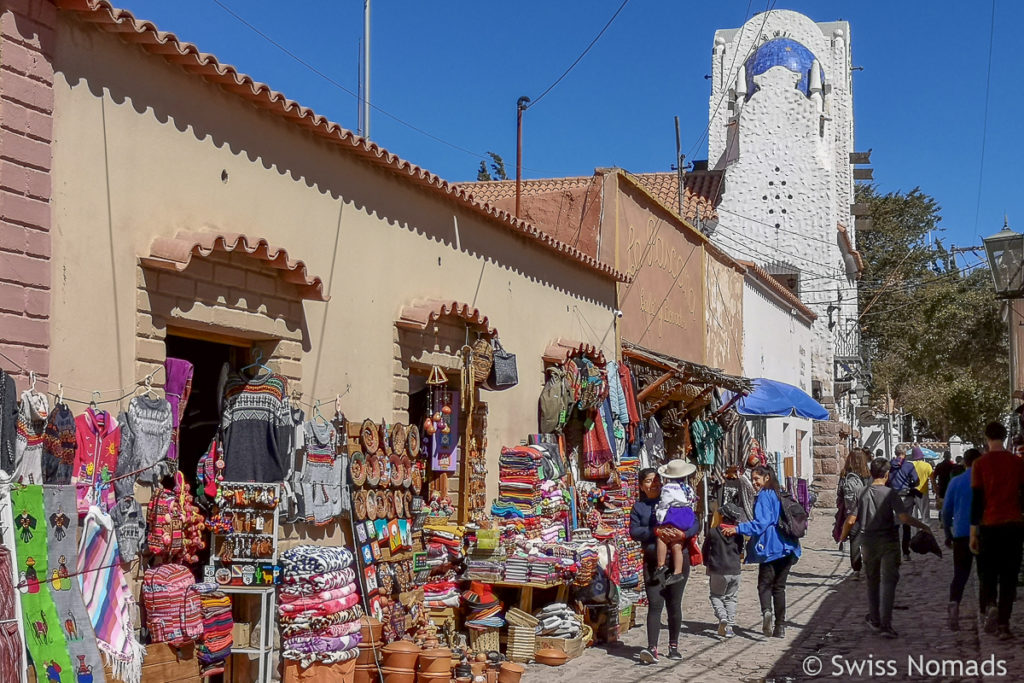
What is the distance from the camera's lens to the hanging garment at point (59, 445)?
214 inches

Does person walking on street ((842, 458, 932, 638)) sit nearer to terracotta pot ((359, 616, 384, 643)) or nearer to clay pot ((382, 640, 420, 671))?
clay pot ((382, 640, 420, 671))

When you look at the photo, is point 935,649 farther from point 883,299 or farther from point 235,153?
point 883,299

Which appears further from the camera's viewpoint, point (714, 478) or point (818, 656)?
point (714, 478)

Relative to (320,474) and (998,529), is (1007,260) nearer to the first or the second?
(998,529)

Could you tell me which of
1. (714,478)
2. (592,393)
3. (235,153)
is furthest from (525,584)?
(714,478)

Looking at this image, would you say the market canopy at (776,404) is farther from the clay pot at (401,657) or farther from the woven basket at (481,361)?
the clay pot at (401,657)

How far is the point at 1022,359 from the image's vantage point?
1944cm

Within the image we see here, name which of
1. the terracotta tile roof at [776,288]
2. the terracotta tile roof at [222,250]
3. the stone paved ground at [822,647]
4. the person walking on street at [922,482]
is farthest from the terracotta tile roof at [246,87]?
the terracotta tile roof at [776,288]

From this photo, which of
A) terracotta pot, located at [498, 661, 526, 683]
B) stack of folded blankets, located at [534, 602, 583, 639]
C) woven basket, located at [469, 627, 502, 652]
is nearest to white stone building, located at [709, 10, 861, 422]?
stack of folded blankets, located at [534, 602, 583, 639]

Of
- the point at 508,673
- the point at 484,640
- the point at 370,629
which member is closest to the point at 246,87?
the point at 370,629

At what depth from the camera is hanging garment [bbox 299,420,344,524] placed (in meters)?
7.61

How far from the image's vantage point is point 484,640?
954 centimetres

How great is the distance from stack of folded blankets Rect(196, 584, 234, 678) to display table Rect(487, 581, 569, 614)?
10.7 ft

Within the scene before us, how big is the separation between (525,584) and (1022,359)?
44.0 feet
